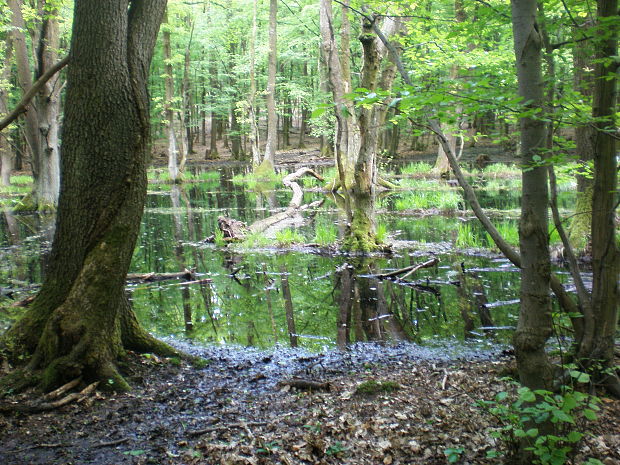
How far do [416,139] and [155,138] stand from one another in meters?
23.3

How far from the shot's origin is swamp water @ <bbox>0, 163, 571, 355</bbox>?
607 cm

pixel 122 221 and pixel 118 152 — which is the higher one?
pixel 118 152

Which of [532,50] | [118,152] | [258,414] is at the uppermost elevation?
[532,50]

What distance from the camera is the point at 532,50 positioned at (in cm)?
233

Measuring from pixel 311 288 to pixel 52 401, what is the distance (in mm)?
4674

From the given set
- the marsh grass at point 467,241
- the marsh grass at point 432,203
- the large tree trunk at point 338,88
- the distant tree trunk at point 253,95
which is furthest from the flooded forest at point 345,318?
the distant tree trunk at point 253,95

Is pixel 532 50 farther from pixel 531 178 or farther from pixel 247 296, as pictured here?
pixel 247 296

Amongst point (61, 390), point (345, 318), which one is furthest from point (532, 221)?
point (345, 318)

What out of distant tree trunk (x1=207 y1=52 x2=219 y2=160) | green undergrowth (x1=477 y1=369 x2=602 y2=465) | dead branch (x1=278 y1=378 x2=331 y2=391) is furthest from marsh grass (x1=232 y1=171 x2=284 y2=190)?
green undergrowth (x1=477 y1=369 x2=602 y2=465)

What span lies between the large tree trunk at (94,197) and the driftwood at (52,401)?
0.11 meters

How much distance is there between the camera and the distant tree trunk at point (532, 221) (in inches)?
92.0

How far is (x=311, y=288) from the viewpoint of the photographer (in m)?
7.89

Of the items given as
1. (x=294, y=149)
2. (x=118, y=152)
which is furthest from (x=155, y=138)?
(x=118, y=152)

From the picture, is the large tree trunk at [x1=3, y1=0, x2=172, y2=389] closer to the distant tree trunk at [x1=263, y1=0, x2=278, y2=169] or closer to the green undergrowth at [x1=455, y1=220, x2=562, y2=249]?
the green undergrowth at [x1=455, y1=220, x2=562, y2=249]
